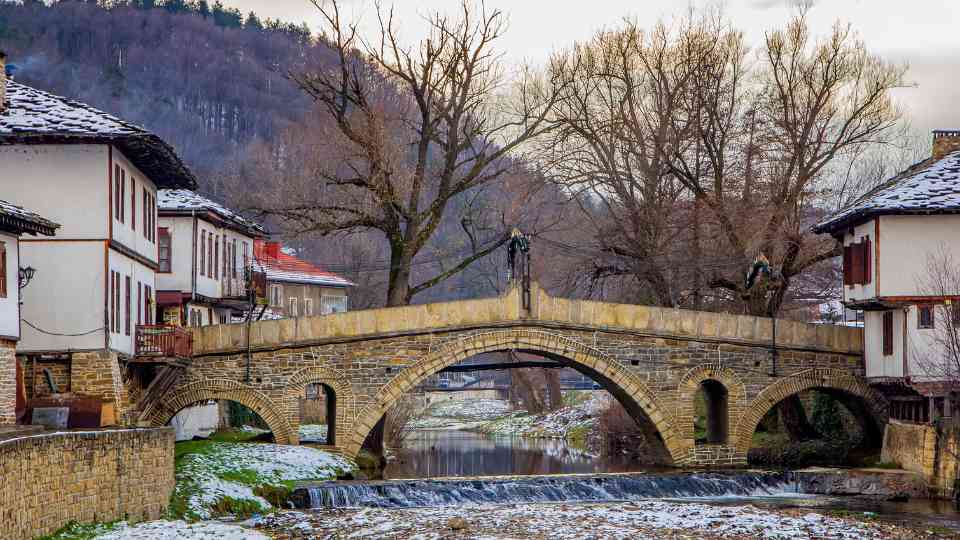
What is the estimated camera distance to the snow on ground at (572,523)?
81.4 feet

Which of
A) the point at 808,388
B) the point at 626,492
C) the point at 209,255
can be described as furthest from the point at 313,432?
the point at 808,388

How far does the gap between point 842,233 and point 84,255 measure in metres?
19.6

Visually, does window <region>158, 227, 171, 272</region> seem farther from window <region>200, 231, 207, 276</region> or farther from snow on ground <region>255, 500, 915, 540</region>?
snow on ground <region>255, 500, 915, 540</region>

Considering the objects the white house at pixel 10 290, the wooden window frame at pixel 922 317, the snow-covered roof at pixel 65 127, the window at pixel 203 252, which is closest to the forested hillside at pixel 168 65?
the window at pixel 203 252

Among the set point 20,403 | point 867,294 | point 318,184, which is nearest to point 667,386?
point 867,294

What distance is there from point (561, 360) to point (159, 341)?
1118 centimetres

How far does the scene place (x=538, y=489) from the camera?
Result: 30.8 meters

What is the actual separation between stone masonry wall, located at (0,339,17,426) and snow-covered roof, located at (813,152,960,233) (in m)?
19.6

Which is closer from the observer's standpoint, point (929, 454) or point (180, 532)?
point (180, 532)

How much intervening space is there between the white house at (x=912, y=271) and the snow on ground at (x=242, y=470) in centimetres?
1350

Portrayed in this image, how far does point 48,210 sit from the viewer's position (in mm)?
28406

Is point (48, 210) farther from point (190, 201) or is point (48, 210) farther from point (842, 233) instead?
point (842, 233)

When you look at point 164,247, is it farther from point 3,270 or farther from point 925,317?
point 925,317

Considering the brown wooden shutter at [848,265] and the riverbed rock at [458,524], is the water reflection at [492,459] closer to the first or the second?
the brown wooden shutter at [848,265]
